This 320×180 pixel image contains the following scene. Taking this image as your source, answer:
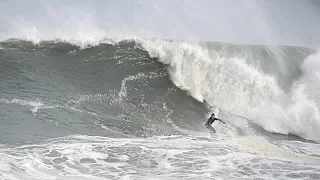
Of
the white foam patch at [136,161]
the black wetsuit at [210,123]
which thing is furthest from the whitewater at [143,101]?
the black wetsuit at [210,123]

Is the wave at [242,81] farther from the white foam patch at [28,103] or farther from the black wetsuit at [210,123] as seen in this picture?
the white foam patch at [28,103]

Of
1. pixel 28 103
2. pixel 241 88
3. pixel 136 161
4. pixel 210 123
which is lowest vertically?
pixel 136 161

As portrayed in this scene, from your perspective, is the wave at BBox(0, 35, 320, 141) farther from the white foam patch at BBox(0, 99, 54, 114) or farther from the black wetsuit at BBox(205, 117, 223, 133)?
the white foam patch at BBox(0, 99, 54, 114)

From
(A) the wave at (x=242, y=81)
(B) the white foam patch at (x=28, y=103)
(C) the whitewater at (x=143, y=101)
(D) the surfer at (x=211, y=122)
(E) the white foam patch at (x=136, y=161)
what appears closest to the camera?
(E) the white foam patch at (x=136, y=161)

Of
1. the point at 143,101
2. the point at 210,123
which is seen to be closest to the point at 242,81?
the point at 210,123

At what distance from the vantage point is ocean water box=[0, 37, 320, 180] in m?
10.2

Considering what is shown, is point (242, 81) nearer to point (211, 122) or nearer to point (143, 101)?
point (211, 122)

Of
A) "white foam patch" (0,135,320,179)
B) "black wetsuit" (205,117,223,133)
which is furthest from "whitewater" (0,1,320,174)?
"black wetsuit" (205,117,223,133)

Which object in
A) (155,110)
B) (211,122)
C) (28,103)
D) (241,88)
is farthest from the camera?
(241,88)

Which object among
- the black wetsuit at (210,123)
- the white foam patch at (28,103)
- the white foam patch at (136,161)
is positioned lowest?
the white foam patch at (136,161)

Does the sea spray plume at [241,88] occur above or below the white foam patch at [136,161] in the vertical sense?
above

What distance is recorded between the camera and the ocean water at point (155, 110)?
1019cm

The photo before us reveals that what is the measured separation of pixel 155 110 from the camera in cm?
1608

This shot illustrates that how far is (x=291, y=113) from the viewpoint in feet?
59.9
